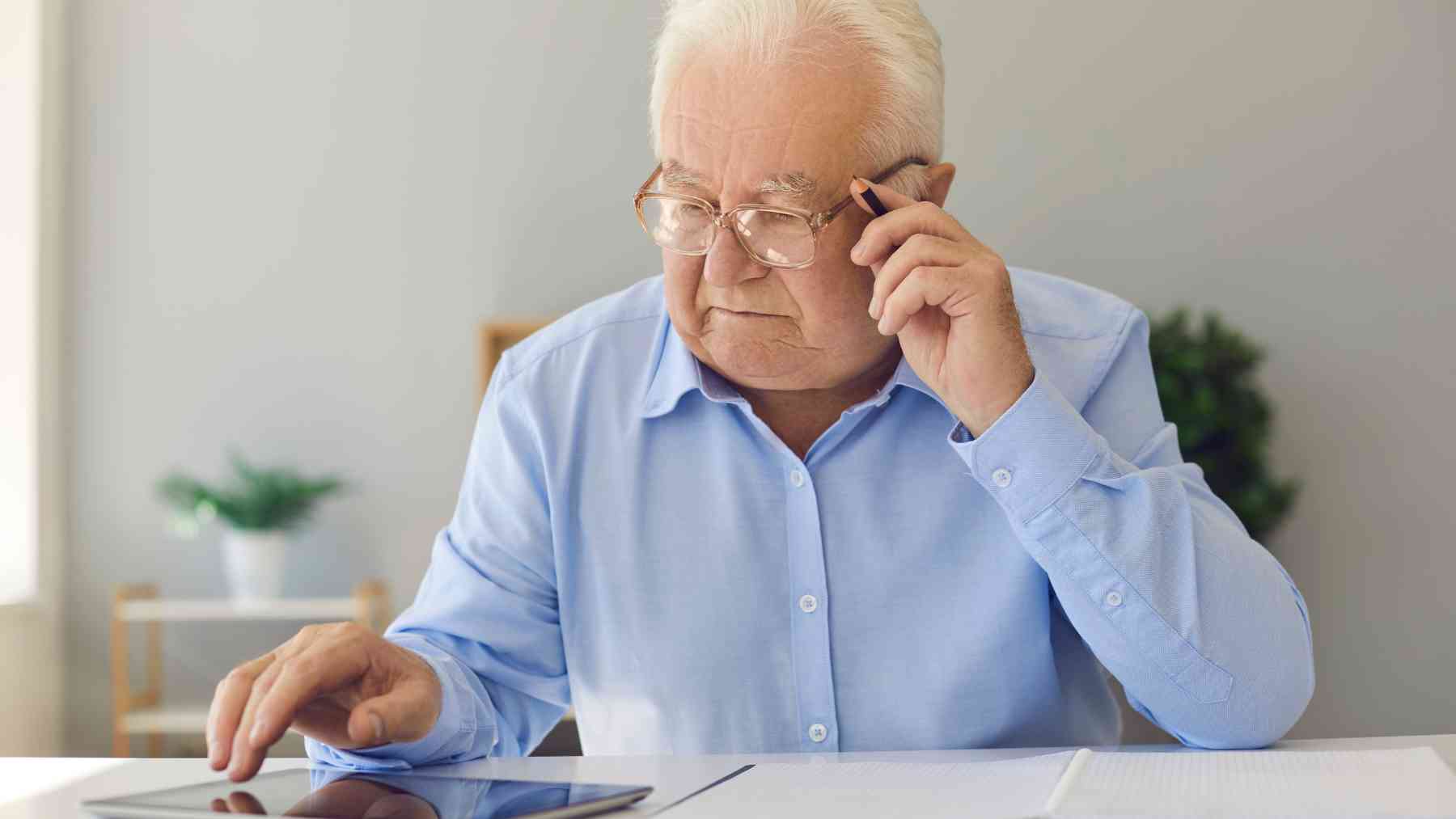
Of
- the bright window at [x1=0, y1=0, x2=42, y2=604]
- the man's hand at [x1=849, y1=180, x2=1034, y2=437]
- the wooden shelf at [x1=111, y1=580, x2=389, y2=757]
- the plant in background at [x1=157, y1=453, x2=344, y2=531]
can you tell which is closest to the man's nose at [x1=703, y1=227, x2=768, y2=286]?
the man's hand at [x1=849, y1=180, x2=1034, y2=437]

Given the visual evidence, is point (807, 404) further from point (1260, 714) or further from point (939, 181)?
point (1260, 714)

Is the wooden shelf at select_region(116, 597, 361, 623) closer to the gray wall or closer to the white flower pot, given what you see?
the white flower pot

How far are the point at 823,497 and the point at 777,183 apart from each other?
11.6 inches

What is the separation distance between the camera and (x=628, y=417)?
122cm

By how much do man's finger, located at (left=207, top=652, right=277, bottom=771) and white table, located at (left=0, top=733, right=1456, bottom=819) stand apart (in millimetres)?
60

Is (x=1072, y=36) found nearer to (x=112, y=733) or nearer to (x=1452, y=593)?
(x=1452, y=593)

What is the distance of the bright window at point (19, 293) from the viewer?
3807mm

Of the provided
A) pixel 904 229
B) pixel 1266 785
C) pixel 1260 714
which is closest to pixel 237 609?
pixel 904 229

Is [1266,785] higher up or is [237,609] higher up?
[1266,785]

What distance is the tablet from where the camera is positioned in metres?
0.70

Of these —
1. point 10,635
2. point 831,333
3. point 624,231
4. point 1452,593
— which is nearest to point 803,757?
point 831,333

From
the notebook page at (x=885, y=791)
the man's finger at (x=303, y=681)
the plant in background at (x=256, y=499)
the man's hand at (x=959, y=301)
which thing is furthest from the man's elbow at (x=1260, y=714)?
the plant in background at (x=256, y=499)

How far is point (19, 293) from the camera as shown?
3842 mm

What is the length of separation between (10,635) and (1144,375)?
3.69 meters
